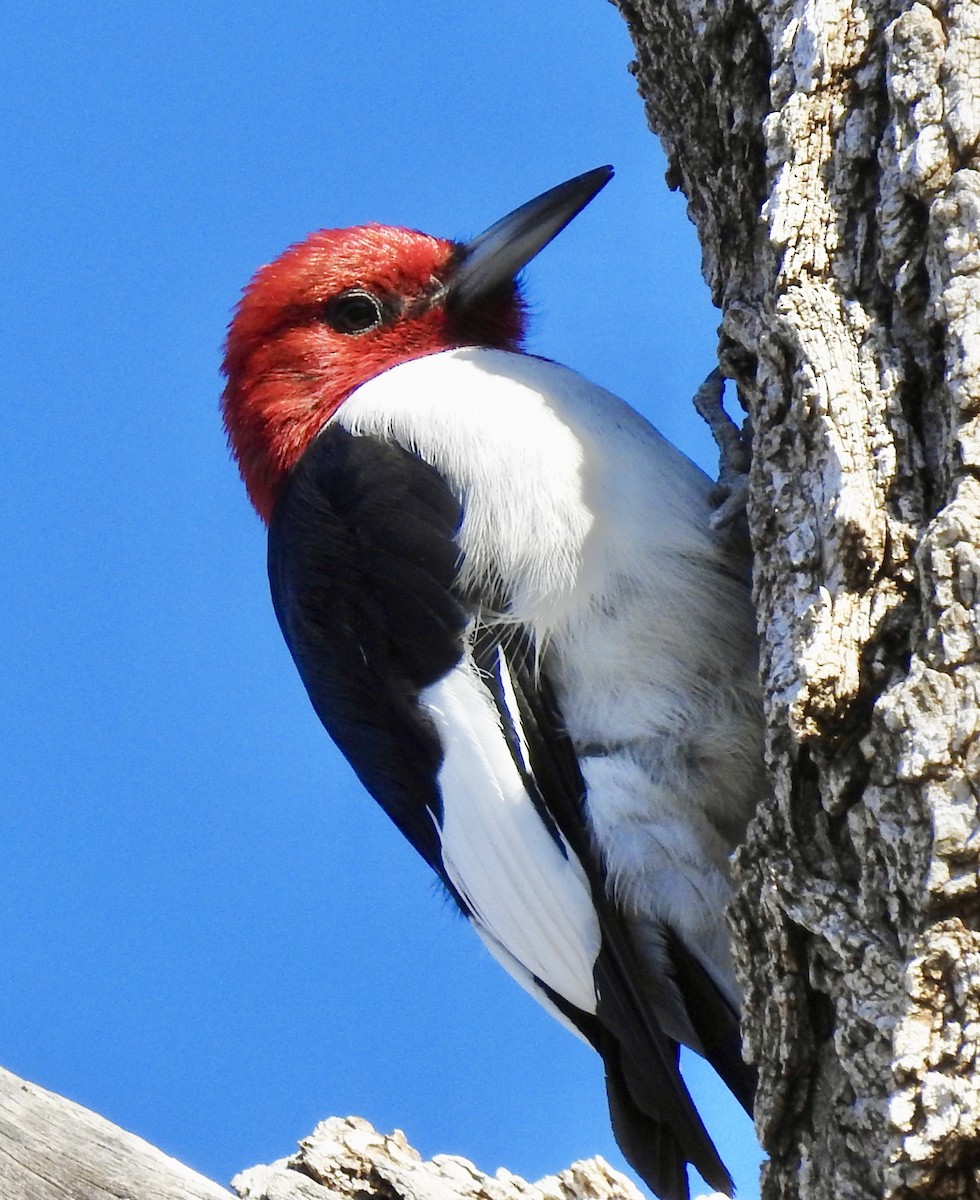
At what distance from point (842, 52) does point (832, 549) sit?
777mm

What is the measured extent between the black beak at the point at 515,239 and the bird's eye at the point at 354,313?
18 centimetres

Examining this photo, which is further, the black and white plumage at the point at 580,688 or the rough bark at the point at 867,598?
the black and white plumage at the point at 580,688

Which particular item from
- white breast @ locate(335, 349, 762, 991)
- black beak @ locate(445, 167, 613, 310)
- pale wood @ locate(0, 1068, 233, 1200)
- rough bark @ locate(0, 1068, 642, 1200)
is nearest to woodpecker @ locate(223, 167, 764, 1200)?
white breast @ locate(335, 349, 762, 991)

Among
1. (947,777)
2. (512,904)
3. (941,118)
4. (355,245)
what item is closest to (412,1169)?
(512,904)

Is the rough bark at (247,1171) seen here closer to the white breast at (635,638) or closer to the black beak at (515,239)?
the white breast at (635,638)

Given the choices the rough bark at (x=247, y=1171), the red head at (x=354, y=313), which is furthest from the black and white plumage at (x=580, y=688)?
the red head at (x=354, y=313)

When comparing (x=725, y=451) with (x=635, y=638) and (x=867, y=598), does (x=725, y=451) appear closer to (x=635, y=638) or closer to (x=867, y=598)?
(x=635, y=638)

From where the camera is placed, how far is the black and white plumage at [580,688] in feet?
8.42

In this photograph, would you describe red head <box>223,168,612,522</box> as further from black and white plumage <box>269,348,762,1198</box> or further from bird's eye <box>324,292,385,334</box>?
black and white plumage <box>269,348,762,1198</box>

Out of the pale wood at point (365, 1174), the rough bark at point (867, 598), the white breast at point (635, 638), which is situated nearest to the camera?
the rough bark at point (867, 598)

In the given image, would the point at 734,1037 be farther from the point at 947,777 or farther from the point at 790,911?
the point at 947,777

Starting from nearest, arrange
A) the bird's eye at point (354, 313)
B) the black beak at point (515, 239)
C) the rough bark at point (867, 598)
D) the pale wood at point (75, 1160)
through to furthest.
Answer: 1. the rough bark at point (867, 598)
2. the pale wood at point (75, 1160)
3. the black beak at point (515, 239)
4. the bird's eye at point (354, 313)

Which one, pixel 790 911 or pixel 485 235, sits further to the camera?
pixel 485 235

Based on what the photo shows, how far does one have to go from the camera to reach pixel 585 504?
2621 mm
